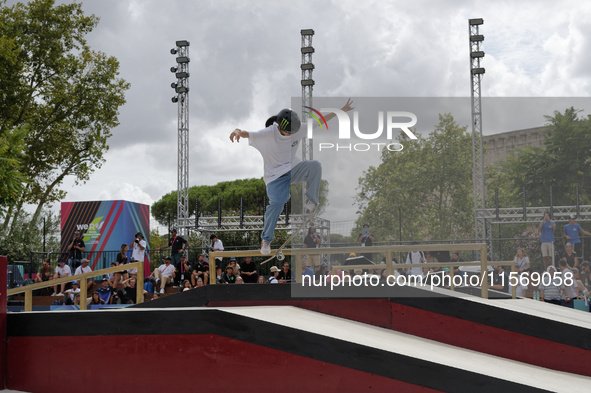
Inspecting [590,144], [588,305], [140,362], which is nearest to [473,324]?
[140,362]

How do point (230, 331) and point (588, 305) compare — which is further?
point (588, 305)

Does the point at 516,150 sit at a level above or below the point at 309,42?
below

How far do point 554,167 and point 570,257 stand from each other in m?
6.65

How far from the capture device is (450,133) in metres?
11.4

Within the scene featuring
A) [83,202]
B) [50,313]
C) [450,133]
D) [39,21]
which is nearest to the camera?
[50,313]

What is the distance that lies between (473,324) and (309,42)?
56.5ft

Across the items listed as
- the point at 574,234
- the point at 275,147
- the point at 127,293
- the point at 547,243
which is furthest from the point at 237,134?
the point at 574,234

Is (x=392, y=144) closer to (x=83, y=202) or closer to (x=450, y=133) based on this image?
(x=450, y=133)

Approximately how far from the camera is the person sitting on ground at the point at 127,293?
40.2 ft

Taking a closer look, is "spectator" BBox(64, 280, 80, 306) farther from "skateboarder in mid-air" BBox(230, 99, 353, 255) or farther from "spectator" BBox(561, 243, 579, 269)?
"spectator" BBox(561, 243, 579, 269)

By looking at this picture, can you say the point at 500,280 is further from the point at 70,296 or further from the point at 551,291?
the point at 70,296

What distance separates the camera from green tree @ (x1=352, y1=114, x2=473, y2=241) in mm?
9523

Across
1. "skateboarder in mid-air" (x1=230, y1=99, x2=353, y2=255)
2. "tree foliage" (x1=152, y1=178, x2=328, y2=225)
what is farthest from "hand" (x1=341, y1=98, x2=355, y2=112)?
"tree foliage" (x1=152, y1=178, x2=328, y2=225)

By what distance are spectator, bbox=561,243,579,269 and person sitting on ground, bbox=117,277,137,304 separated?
9.84 meters
